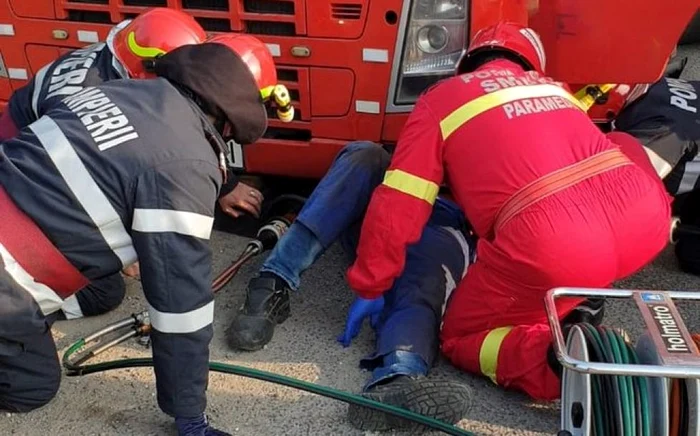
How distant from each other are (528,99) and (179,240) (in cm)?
120

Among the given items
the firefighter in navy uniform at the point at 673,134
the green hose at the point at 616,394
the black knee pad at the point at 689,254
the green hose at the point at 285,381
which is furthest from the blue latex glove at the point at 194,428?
the black knee pad at the point at 689,254

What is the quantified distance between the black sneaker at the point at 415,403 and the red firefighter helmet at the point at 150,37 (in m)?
1.48

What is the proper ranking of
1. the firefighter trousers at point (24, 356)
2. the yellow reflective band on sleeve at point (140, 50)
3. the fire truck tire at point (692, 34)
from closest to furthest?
the firefighter trousers at point (24, 356), the yellow reflective band on sleeve at point (140, 50), the fire truck tire at point (692, 34)

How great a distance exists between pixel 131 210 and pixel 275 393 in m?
0.81

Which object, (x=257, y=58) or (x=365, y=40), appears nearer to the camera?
(x=257, y=58)

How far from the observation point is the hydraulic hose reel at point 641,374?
6.67ft

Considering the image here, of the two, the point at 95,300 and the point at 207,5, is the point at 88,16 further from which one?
the point at 95,300

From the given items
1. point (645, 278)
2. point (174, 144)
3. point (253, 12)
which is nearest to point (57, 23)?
point (253, 12)

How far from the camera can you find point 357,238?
3381mm

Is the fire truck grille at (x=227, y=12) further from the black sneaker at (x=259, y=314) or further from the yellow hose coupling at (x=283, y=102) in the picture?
the black sneaker at (x=259, y=314)

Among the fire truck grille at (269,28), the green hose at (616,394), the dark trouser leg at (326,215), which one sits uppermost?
the fire truck grille at (269,28)

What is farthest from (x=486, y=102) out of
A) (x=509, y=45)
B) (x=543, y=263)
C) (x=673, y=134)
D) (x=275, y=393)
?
(x=275, y=393)

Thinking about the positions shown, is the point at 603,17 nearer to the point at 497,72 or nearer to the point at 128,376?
the point at 497,72

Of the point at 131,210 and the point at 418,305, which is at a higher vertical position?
the point at 131,210
